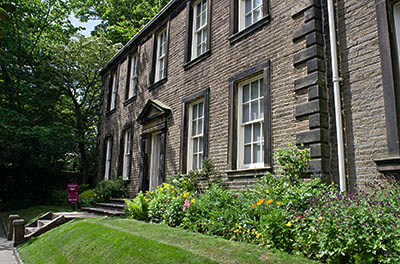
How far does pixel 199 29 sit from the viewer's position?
1140 cm

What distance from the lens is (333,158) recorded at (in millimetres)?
6613

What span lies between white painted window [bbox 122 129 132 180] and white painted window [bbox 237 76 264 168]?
7387mm

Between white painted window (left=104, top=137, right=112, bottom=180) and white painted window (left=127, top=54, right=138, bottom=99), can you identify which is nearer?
white painted window (left=127, top=54, right=138, bottom=99)

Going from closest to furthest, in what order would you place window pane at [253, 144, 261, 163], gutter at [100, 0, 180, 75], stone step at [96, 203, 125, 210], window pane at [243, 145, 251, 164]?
window pane at [253, 144, 261, 163] → window pane at [243, 145, 251, 164] → stone step at [96, 203, 125, 210] → gutter at [100, 0, 180, 75]

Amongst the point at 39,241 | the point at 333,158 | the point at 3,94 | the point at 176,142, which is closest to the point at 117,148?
the point at 176,142

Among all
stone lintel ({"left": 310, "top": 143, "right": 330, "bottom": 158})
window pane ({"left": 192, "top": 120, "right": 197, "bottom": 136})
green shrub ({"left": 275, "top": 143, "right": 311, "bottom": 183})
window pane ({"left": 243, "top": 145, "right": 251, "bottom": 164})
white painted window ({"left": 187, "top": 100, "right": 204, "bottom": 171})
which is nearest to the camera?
stone lintel ({"left": 310, "top": 143, "right": 330, "bottom": 158})

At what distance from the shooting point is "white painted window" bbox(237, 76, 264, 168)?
27.2 feet

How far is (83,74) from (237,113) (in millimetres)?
15955

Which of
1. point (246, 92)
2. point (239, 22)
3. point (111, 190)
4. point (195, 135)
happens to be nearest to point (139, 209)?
point (195, 135)

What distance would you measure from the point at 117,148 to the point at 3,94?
9289 mm

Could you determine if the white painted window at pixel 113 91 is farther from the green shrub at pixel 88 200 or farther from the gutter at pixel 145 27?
the green shrub at pixel 88 200

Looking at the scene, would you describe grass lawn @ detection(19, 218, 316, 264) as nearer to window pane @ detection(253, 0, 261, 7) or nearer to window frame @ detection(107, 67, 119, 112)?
window pane @ detection(253, 0, 261, 7)


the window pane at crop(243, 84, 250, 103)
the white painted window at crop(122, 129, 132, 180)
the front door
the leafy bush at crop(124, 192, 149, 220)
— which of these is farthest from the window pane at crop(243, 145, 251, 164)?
the white painted window at crop(122, 129, 132, 180)

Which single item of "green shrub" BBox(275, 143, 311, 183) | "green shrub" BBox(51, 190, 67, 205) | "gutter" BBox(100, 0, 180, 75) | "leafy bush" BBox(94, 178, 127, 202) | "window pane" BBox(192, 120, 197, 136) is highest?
"gutter" BBox(100, 0, 180, 75)
